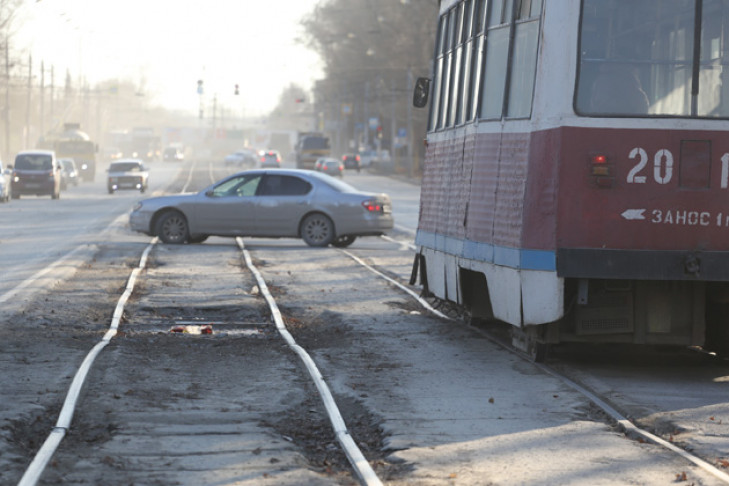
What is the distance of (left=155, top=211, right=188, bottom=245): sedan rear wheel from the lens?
25.1 metres

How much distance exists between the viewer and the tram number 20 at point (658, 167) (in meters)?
9.36

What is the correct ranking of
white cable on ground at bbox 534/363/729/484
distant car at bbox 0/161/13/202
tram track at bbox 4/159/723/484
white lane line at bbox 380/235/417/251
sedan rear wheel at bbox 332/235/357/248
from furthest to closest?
distant car at bbox 0/161/13/202
white lane line at bbox 380/235/417/251
sedan rear wheel at bbox 332/235/357/248
tram track at bbox 4/159/723/484
white cable on ground at bbox 534/363/729/484

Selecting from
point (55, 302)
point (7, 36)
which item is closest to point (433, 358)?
point (55, 302)

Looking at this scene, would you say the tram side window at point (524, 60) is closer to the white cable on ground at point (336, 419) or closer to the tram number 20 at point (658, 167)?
the tram number 20 at point (658, 167)

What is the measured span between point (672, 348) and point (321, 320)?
3662 mm

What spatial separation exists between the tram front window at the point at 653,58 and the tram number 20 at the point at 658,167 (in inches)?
11.8

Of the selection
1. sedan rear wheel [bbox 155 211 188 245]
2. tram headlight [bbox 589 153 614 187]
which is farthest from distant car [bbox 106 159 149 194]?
tram headlight [bbox 589 153 614 187]

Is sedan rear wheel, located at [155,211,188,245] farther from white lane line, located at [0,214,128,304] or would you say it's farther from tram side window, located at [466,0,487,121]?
tram side window, located at [466,0,487,121]

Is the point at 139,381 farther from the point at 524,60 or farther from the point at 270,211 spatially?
the point at 270,211

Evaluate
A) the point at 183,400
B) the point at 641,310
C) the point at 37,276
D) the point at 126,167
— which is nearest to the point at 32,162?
the point at 126,167

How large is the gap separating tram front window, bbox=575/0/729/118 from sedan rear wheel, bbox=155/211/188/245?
16343 mm

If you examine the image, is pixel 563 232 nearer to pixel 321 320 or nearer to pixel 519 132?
pixel 519 132

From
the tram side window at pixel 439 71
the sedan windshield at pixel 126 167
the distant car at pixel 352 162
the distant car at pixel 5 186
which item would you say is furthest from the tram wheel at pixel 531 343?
the distant car at pixel 352 162

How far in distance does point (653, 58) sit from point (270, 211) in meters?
15.8
